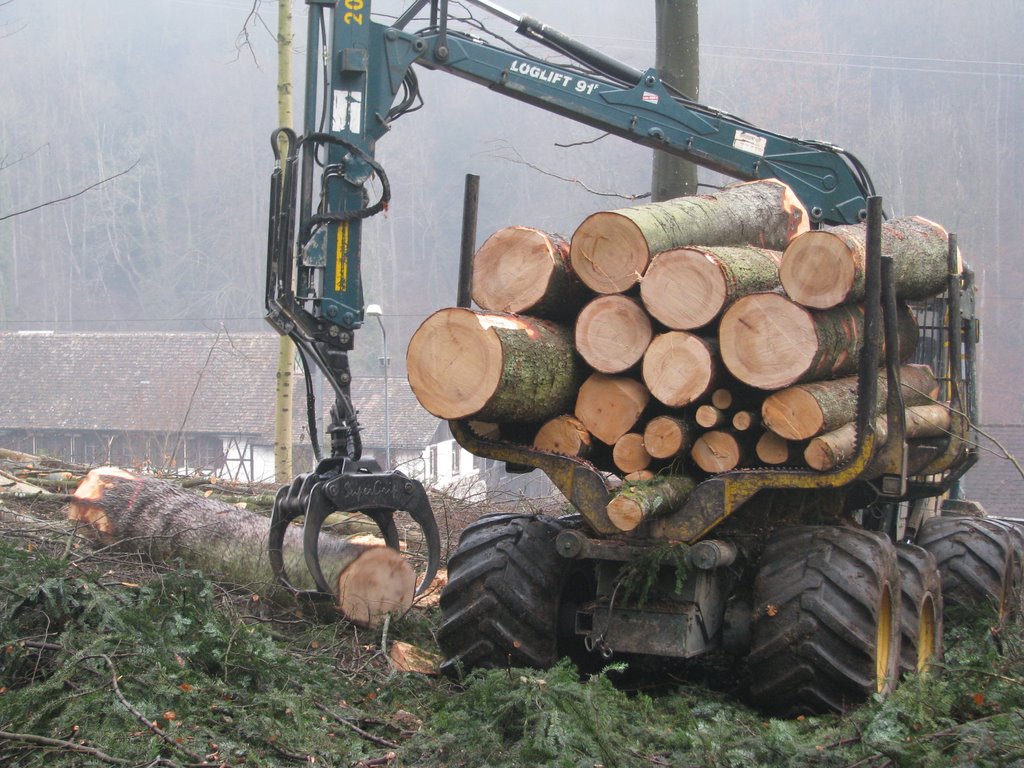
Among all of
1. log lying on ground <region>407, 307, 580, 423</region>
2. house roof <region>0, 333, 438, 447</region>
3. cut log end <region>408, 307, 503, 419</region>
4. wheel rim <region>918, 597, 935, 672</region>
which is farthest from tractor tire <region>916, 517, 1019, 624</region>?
house roof <region>0, 333, 438, 447</region>

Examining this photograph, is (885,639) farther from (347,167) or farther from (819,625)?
(347,167)

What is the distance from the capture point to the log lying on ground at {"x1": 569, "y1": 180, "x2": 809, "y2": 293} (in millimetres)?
5297

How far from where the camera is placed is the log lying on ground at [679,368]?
505cm

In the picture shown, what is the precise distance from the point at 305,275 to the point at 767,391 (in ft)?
9.14

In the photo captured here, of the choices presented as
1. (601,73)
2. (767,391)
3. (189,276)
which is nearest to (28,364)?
(189,276)

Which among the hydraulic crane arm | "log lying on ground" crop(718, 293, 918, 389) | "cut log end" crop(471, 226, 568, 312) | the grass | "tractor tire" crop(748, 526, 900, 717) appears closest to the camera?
the grass

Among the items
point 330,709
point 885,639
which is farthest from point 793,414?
point 330,709

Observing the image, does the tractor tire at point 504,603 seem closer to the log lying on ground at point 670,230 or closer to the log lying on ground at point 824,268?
the log lying on ground at point 670,230

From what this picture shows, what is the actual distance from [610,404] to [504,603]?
1.01 metres

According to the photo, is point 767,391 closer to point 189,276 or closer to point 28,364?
point 28,364

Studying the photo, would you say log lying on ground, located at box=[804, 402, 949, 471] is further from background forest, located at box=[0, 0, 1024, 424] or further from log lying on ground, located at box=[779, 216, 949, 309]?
background forest, located at box=[0, 0, 1024, 424]

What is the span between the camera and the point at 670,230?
550cm

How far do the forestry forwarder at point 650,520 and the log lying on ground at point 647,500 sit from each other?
92 millimetres

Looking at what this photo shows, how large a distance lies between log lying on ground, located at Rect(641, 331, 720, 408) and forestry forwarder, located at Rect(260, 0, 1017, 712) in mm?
393
